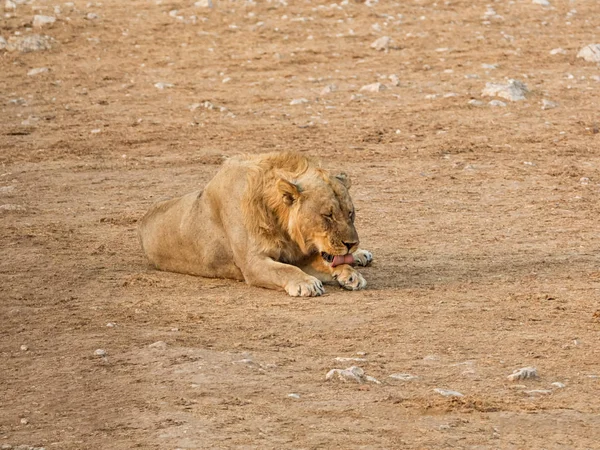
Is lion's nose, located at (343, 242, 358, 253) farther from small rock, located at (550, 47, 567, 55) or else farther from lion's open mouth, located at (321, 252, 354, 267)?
small rock, located at (550, 47, 567, 55)

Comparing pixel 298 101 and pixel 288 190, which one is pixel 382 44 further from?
pixel 288 190

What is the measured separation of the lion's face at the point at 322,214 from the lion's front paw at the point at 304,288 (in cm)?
23

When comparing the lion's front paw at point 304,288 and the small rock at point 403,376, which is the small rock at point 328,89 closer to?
the lion's front paw at point 304,288

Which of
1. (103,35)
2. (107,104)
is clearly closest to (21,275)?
(107,104)

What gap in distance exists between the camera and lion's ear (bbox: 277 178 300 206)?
331 inches

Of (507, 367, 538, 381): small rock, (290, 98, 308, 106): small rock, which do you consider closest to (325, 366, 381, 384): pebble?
(507, 367, 538, 381): small rock

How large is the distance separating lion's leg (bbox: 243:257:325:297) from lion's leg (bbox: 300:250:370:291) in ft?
0.52

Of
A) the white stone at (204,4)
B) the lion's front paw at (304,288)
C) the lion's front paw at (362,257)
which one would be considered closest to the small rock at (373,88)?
the white stone at (204,4)

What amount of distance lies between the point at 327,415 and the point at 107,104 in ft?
34.0

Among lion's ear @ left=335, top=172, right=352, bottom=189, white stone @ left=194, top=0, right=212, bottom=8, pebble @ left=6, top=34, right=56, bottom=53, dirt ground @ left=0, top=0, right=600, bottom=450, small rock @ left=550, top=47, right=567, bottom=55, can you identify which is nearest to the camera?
dirt ground @ left=0, top=0, right=600, bottom=450

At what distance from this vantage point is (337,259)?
8500 millimetres

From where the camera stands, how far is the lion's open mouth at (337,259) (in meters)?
8.50

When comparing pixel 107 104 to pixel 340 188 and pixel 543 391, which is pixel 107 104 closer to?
pixel 340 188

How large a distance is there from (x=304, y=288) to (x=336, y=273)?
300 mm
